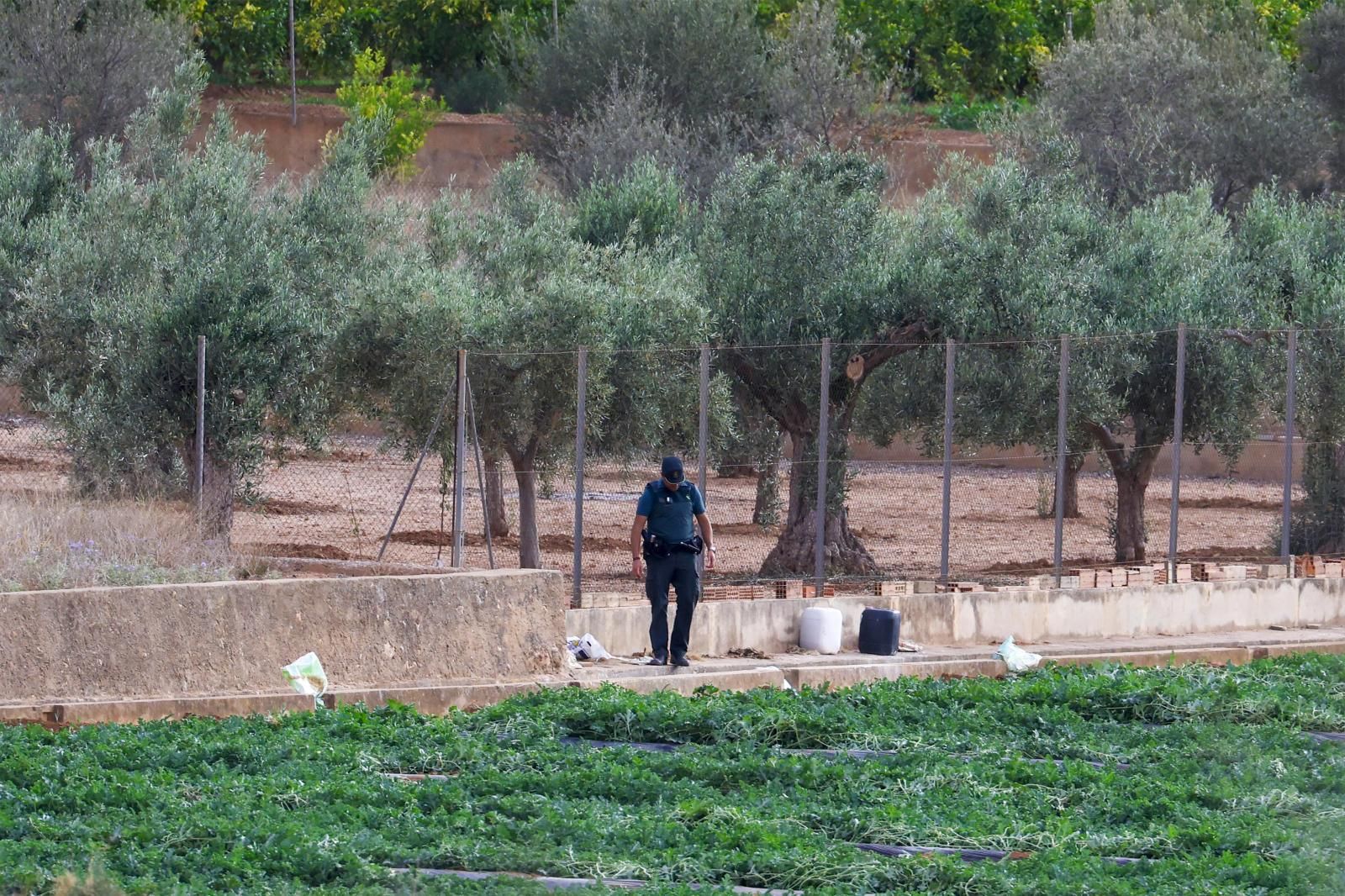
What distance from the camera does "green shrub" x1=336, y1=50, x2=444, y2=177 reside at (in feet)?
146

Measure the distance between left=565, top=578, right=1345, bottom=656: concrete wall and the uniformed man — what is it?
2.64 feet

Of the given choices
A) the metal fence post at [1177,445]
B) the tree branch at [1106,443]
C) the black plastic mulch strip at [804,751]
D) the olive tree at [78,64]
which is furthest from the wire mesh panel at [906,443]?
the olive tree at [78,64]

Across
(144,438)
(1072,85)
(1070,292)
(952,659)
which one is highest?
(1072,85)

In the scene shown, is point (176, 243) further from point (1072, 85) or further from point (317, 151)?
point (317, 151)

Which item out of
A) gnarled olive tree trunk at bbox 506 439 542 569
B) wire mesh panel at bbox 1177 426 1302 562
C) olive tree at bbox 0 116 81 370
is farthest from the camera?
wire mesh panel at bbox 1177 426 1302 562

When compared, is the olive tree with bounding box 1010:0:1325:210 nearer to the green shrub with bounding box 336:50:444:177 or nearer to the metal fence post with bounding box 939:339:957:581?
the green shrub with bounding box 336:50:444:177

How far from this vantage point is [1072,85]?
36.4 metres

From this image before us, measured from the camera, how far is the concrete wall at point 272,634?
1031 cm

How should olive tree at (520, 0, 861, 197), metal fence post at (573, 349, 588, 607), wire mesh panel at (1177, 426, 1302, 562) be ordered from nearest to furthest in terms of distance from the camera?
metal fence post at (573, 349, 588, 607), wire mesh panel at (1177, 426, 1302, 562), olive tree at (520, 0, 861, 197)

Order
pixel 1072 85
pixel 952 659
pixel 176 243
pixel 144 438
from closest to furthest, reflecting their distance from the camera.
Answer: pixel 952 659
pixel 144 438
pixel 176 243
pixel 1072 85

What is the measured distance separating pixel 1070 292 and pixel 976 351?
153 cm

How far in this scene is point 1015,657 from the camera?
47.5 ft

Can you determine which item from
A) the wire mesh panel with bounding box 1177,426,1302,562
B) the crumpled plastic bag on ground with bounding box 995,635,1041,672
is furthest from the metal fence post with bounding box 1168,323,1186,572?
the wire mesh panel with bounding box 1177,426,1302,562

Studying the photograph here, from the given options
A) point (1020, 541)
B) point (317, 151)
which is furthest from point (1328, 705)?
point (317, 151)
